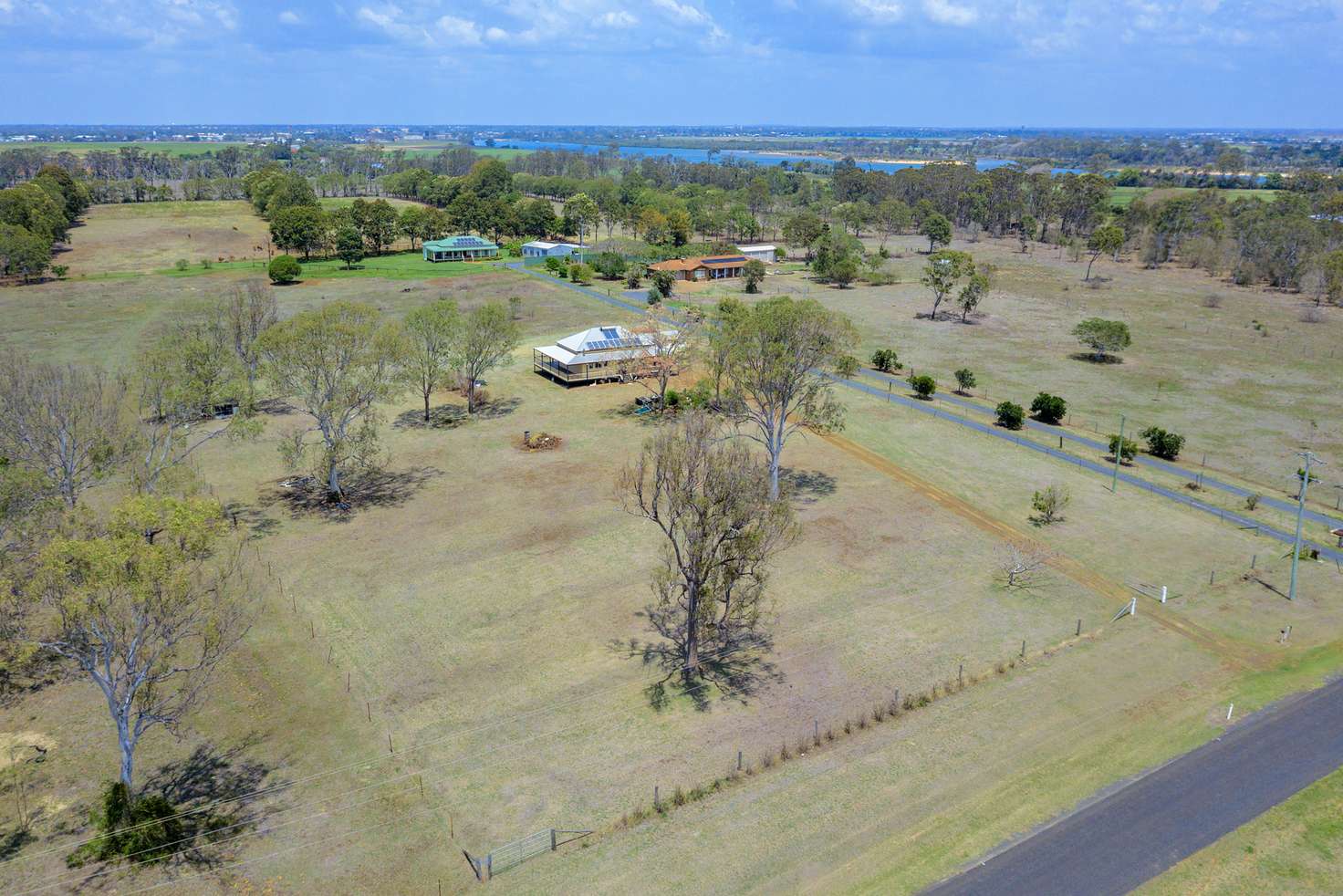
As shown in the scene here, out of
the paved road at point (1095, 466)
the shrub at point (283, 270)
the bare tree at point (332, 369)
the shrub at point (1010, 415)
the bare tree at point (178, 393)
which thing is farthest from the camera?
the shrub at point (283, 270)

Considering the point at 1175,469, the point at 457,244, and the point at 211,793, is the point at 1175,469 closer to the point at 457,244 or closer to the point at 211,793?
the point at 211,793

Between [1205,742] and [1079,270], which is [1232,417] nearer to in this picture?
[1205,742]

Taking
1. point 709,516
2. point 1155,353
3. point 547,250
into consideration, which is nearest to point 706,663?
point 709,516

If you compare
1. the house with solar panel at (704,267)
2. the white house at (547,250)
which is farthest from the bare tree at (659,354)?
the white house at (547,250)

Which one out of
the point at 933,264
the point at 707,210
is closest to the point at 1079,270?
the point at 933,264

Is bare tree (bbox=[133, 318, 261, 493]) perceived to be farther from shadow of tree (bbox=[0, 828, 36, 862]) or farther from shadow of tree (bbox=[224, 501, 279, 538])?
shadow of tree (bbox=[0, 828, 36, 862])

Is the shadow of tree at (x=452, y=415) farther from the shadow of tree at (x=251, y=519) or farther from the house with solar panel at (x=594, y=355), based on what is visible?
the shadow of tree at (x=251, y=519)
